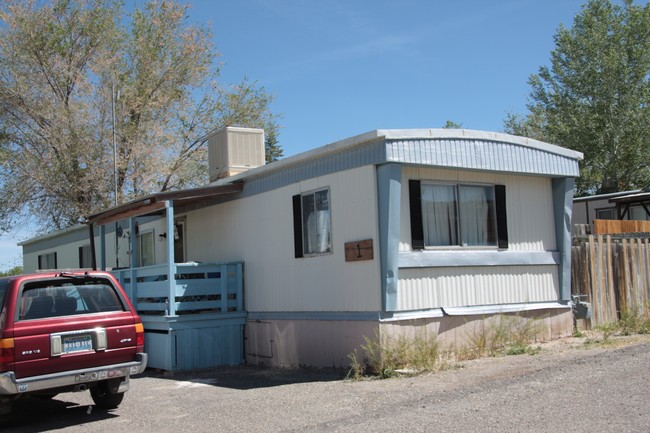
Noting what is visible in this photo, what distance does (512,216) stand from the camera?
11.4 meters

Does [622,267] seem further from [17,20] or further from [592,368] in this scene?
[17,20]

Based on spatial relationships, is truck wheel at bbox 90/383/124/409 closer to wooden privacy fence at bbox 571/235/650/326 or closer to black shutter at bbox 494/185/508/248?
black shutter at bbox 494/185/508/248

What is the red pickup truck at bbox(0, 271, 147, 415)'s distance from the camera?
23.4ft

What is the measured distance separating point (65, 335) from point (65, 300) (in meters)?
0.47

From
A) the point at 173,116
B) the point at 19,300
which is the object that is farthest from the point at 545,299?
the point at 173,116

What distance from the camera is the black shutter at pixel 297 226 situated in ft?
36.4

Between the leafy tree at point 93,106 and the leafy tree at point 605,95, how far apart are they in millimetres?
17856

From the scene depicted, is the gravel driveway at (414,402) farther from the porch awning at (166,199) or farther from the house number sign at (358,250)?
the porch awning at (166,199)

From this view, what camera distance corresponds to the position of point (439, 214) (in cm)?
1048

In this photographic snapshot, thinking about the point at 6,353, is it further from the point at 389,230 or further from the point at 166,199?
the point at 166,199

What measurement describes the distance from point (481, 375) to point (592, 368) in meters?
1.31

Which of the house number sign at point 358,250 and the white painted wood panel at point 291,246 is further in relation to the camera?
the white painted wood panel at point 291,246

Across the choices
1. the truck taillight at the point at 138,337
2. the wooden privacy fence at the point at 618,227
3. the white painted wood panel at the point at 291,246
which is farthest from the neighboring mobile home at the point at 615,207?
the truck taillight at the point at 138,337

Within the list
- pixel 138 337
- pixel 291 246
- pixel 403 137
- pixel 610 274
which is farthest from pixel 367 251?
pixel 610 274
